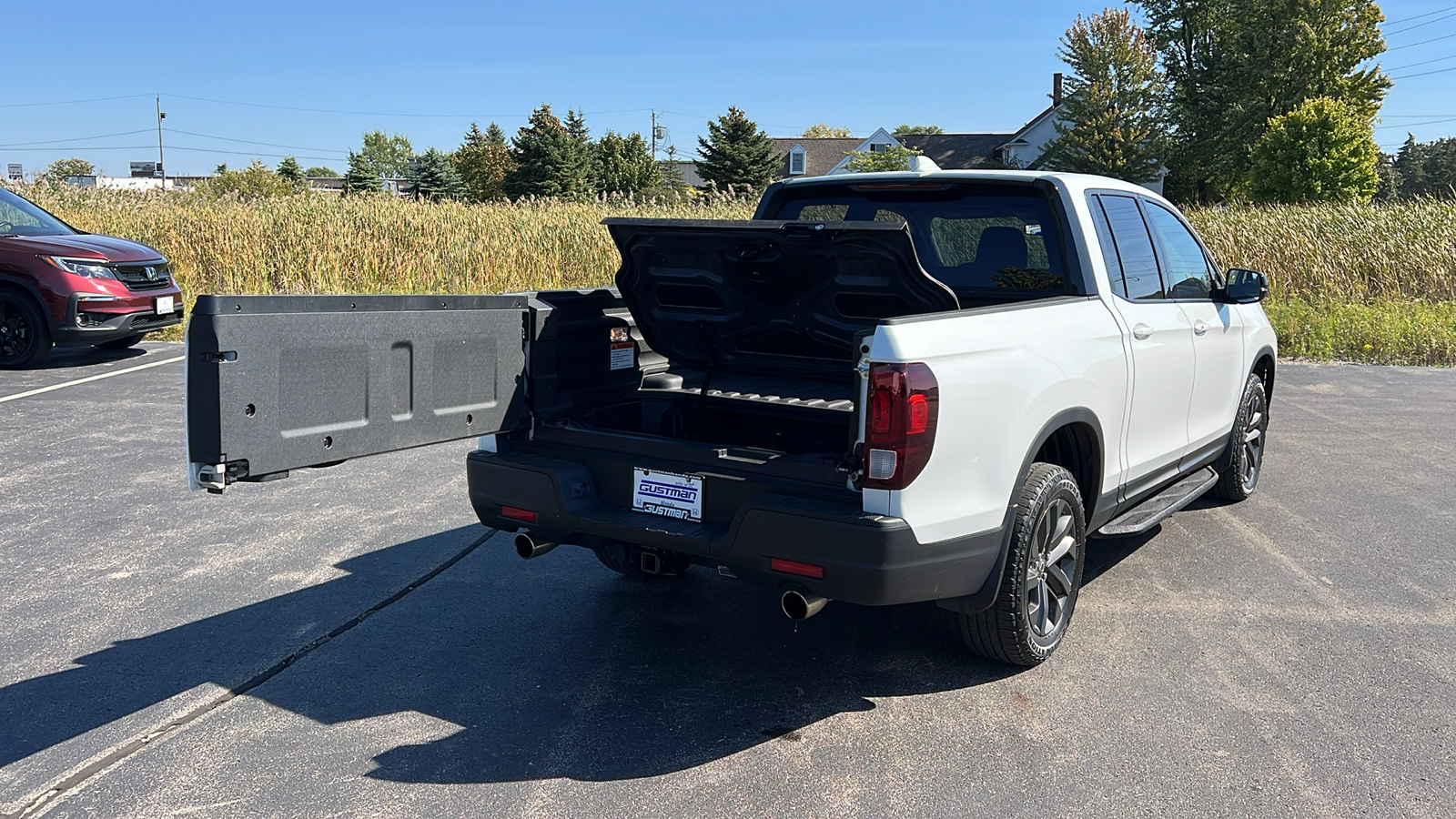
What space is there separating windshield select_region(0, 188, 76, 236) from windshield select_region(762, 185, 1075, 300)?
10868 millimetres

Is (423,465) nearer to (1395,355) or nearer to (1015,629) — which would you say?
(1015,629)

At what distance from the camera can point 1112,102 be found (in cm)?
5484

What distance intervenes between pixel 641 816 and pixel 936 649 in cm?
171

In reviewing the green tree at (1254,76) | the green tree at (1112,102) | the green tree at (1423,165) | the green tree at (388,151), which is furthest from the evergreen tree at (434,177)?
the green tree at (388,151)

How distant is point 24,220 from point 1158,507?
505 inches

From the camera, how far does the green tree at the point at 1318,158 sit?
4141cm

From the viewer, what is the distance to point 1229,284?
19.4 ft

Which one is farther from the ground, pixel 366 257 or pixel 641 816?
pixel 366 257

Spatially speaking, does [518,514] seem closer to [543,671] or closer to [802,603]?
[543,671]

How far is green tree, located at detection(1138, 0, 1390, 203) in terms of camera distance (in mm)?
51156

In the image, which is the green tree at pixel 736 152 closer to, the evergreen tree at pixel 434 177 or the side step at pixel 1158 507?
the evergreen tree at pixel 434 177

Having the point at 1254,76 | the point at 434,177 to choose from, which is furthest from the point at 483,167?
the point at 1254,76

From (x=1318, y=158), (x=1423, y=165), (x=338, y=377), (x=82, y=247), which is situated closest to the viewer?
(x=338, y=377)

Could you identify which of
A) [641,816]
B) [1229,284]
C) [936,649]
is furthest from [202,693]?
[1229,284]
